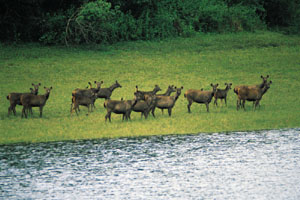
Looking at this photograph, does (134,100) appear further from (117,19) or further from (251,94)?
(117,19)

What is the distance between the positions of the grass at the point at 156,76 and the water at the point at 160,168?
4.80 ft

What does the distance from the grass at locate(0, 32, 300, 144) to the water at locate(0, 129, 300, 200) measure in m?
1.46

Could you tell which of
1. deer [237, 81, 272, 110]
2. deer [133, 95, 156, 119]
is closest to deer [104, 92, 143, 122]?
deer [133, 95, 156, 119]

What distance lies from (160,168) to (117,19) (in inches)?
1006

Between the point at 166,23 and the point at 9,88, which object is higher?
the point at 166,23

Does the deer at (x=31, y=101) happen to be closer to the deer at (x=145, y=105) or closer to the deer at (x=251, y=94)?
the deer at (x=145, y=105)

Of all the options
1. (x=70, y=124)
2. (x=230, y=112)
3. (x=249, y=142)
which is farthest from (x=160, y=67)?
(x=249, y=142)

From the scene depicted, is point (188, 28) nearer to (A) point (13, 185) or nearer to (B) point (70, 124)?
(B) point (70, 124)

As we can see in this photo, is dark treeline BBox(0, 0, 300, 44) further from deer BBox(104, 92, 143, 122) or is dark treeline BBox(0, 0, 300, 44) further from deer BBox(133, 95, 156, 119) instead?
deer BBox(104, 92, 143, 122)

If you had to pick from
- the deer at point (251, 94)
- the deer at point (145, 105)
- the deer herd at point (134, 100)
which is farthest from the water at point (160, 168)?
the deer at point (251, 94)

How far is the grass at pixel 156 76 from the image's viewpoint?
23.2 metres

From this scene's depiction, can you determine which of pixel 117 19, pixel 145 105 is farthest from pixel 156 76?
pixel 145 105

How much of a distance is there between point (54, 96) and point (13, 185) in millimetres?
14266

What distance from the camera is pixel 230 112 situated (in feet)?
85.6
